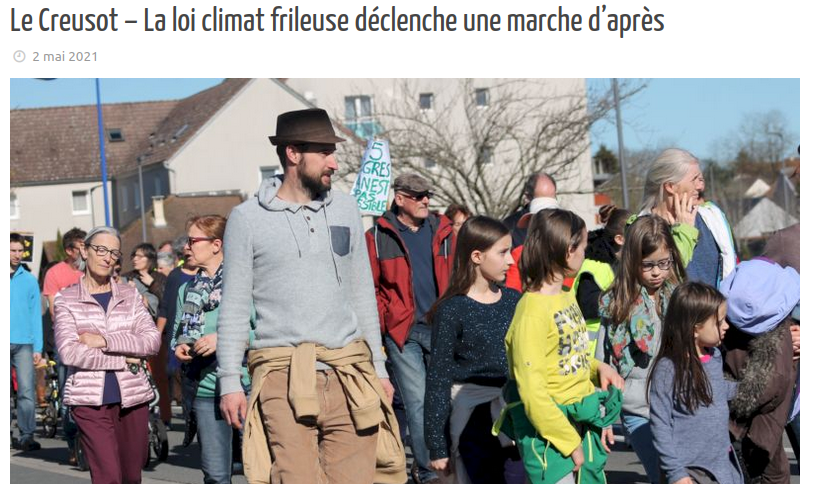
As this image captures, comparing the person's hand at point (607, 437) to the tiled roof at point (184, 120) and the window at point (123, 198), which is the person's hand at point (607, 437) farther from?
the window at point (123, 198)

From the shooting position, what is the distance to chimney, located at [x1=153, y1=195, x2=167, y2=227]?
205 feet

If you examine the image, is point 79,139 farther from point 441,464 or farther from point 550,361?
point 550,361

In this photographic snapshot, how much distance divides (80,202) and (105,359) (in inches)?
2789

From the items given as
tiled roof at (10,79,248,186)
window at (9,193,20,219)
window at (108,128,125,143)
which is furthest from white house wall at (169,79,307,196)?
window at (108,128,125,143)

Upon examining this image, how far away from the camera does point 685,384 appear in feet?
18.6

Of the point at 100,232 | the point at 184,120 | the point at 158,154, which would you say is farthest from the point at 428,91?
the point at 100,232

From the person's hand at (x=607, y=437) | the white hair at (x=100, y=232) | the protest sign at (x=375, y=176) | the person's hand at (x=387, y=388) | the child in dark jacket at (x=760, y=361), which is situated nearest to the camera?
the person's hand at (x=387, y=388)

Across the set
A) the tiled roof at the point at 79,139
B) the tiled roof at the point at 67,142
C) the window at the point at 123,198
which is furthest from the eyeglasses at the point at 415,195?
the tiled roof at the point at 67,142

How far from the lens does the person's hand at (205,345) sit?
24.0 ft

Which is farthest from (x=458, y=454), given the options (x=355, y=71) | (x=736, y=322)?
(x=355, y=71)

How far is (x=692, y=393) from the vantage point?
18.6 ft

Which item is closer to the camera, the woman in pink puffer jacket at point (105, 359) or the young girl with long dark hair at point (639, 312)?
the young girl with long dark hair at point (639, 312)

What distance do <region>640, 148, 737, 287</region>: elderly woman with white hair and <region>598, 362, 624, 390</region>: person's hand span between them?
971 millimetres

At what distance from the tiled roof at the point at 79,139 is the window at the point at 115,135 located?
0.65ft
